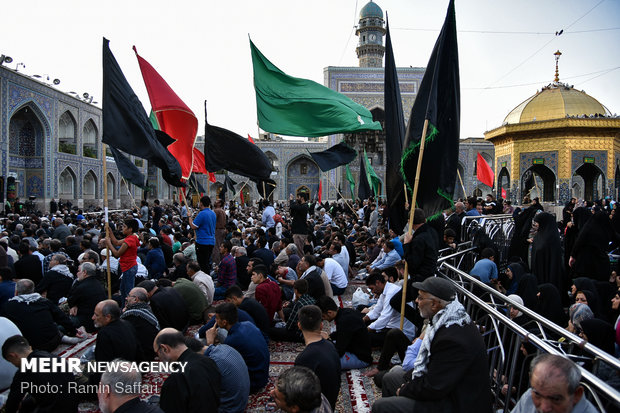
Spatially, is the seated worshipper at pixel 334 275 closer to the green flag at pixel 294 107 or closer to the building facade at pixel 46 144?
the green flag at pixel 294 107

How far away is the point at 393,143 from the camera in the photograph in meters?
4.45

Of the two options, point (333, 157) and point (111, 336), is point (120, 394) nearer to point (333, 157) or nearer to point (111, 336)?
point (111, 336)

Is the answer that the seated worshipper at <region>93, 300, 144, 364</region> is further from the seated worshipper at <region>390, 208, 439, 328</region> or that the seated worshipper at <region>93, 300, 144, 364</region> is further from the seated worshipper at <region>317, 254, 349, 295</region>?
the seated worshipper at <region>317, 254, 349, 295</region>

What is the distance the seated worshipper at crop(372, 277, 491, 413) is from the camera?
208cm

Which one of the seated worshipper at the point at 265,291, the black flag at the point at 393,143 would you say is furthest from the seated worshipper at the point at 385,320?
the seated worshipper at the point at 265,291

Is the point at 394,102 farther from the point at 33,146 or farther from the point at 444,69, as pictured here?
the point at 33,146

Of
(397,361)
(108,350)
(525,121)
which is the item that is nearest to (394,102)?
(397,361)

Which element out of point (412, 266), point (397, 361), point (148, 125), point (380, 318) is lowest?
point (397, 361)

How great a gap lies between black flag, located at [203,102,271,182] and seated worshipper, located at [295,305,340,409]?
14.2 feet

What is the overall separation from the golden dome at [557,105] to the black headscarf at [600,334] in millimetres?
14832

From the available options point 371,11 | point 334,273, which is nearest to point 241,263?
point 334,273

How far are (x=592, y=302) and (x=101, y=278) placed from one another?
6.10m

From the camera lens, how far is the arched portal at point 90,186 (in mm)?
25703

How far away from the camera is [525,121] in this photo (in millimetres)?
16000
